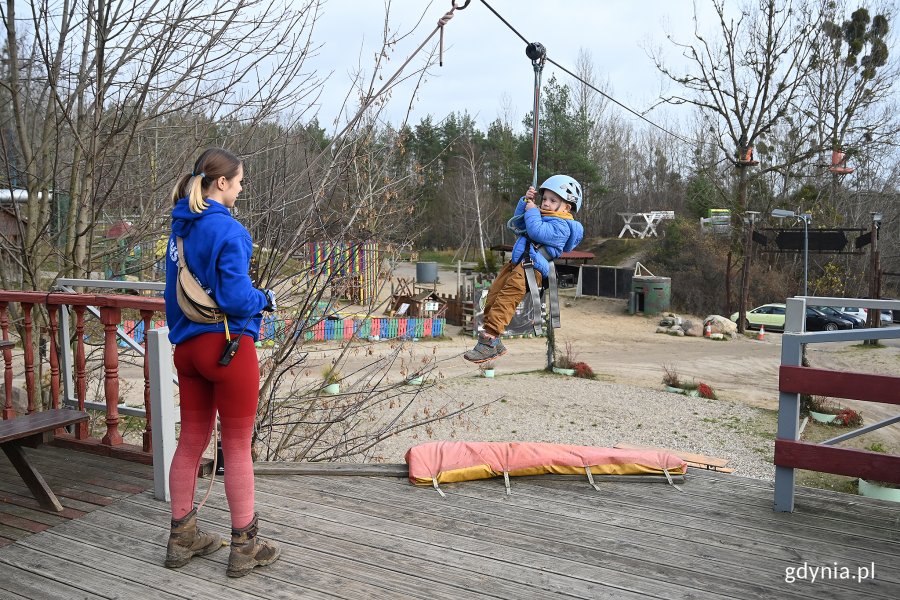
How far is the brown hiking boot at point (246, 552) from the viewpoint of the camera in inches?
117

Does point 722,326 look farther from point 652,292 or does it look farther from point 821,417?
point 821,417

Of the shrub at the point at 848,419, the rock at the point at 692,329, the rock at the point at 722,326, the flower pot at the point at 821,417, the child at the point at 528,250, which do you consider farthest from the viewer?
the rock at the point at 692,329

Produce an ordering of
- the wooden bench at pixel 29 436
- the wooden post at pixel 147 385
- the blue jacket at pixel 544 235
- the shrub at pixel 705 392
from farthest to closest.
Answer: the shrub at pixel 705 392 < the blue jacket at pixel 544 235 < the wooden post at pixel 147 385 < the wooden bench at pixel 29 436

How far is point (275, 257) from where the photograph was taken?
544 centimetres

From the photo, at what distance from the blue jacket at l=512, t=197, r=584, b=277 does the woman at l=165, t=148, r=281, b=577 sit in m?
2.13

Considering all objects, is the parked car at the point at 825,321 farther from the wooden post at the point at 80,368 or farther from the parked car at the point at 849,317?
the wooden post at the point at 80,368

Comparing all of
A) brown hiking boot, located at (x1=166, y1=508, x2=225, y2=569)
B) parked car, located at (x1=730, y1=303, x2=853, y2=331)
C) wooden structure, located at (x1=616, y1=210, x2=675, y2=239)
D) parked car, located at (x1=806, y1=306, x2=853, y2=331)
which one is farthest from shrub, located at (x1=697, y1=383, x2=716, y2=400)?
wooden structure, located at (x1=616, y1=210, x2=675, y2=239)

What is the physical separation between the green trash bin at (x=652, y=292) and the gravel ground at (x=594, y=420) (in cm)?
1319

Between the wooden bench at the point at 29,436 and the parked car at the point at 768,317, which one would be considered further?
the parked car at the point at 768,317

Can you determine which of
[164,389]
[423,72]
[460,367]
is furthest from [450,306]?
[164,389]

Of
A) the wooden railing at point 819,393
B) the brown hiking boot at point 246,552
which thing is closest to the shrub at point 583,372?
the wooden railing at point 819,393

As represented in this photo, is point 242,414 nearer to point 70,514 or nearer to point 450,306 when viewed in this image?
point 70,514

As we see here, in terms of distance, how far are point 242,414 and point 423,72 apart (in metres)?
3.55

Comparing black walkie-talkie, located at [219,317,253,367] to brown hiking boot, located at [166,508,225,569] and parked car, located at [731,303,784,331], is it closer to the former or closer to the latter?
brown hiking boot, located at [166,508,225,569]
